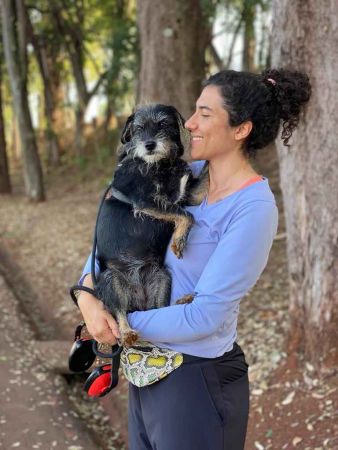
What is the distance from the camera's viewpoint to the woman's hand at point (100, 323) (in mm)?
2014

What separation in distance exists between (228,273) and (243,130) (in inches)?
19.7

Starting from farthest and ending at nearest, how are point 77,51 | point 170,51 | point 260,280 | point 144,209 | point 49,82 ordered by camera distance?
point 49,82 → point 77,51 → point 170,51 → point 260,280 → point 144,209

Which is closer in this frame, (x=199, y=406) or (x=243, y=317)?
(x=199, y=406)

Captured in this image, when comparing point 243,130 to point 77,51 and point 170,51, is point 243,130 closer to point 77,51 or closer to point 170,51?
point 170,51

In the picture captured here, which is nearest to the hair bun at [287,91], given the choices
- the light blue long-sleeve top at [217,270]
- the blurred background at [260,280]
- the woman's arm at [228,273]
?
the light blue long-sleeve top at [217,270]

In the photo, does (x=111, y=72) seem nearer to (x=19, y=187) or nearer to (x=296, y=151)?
(x=19, y=187)

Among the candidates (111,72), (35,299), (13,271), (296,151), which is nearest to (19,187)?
(111,72)

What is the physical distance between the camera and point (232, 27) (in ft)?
33.6

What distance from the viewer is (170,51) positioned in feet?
25.1

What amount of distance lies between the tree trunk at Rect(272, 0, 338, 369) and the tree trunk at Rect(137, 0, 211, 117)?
4095 millimetres

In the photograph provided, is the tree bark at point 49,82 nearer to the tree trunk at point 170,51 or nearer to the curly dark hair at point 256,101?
the tree trunk at point 170,51

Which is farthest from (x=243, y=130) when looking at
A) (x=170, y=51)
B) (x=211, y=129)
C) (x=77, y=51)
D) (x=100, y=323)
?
(x=77, y=51)

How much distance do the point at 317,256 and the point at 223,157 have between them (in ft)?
6.52

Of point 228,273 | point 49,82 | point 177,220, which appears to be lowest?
point 49,82
